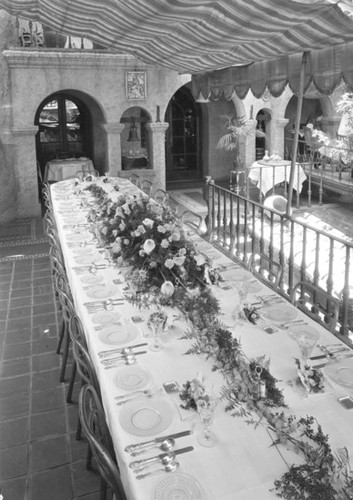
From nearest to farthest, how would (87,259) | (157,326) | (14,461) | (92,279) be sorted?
(157,326)
(14,461)
(92,279)
(87,259)

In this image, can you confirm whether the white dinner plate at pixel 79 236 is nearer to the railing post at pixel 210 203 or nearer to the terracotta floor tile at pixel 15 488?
the railing post at pixel 210 203

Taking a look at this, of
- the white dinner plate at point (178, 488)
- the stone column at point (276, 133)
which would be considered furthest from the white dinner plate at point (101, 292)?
the stone column at point (276, 133)

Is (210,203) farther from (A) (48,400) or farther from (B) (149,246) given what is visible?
(A) (48,400)

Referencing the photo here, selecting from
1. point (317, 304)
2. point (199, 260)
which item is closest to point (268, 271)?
point (317, 304)

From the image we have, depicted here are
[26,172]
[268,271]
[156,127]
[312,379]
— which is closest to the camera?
[312,379]

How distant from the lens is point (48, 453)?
4270mm

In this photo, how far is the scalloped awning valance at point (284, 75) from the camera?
5.24 m

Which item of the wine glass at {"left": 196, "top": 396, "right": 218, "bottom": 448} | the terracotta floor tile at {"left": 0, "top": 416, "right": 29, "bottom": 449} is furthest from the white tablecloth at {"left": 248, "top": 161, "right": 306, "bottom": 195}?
the wine glass at {"left": 196, "top": 396, "right": 218, "bottom": 448}

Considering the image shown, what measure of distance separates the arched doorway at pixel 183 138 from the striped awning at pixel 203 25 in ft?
33.7

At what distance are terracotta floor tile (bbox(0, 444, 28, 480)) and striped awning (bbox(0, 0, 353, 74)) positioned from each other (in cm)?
390

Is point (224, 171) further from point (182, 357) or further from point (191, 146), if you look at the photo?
point (182, 357)

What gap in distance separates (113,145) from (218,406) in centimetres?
1173

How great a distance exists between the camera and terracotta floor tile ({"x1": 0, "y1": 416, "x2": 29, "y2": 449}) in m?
4.43

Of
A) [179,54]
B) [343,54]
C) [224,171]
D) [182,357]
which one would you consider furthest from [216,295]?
[224,171]
